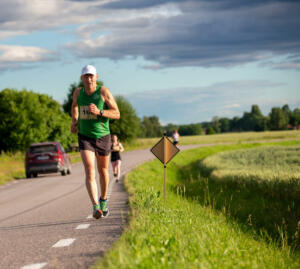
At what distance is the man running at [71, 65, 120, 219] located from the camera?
8.51 metres

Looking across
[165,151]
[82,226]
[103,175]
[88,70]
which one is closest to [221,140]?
[165,151]

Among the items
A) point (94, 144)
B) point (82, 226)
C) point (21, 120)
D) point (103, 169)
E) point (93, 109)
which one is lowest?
point (82, 226)

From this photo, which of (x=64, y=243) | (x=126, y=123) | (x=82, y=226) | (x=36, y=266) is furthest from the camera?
(x=126, y=123)

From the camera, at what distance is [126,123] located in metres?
77.2

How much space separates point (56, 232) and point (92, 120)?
176 cm

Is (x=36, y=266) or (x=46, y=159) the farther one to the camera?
(x=46, y=159)

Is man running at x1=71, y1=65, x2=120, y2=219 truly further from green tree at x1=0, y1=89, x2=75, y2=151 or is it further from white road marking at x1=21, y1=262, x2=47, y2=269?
green tree at x1=0, y1=89, x2=75, y2=151

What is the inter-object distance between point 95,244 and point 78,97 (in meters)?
2.48

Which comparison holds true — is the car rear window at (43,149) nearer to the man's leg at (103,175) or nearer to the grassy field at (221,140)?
the man's leg at (103,175)

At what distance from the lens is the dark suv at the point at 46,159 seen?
2573 cm

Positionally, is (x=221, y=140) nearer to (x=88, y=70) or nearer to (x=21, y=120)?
(x=21, y=120)

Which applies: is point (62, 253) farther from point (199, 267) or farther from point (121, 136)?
point (121, 136)

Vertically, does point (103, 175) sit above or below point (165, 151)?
below

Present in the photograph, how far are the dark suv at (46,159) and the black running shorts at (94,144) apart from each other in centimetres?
1715
